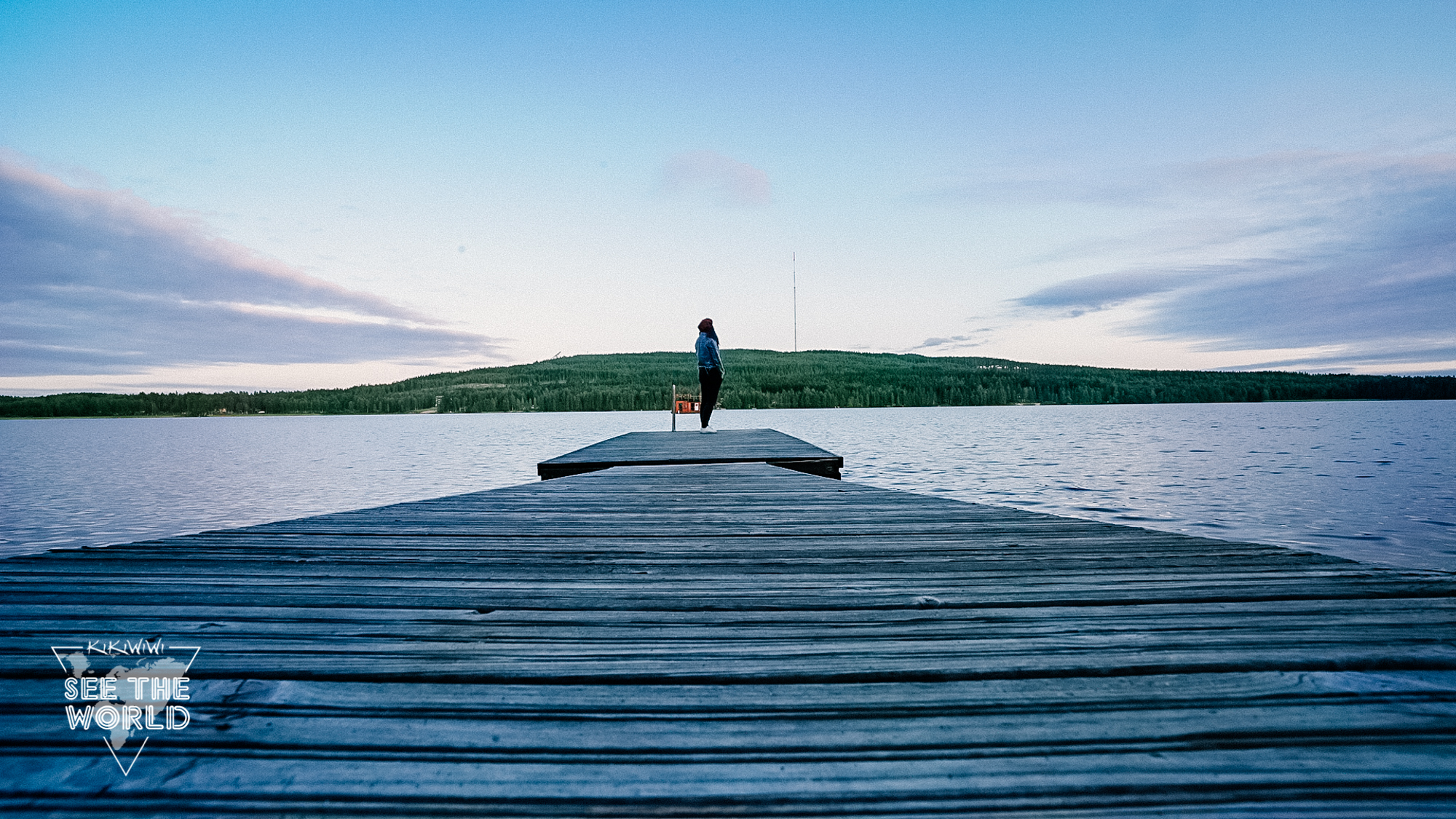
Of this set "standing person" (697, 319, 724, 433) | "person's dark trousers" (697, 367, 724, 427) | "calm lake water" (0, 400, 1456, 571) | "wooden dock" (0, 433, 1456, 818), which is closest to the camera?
"wooden dock" (0, 433, 1456, 818)

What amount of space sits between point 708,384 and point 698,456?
5.38 metres

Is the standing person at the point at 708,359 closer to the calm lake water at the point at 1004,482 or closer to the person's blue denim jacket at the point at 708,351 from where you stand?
the person's blue denim jacket at the point at 708,351

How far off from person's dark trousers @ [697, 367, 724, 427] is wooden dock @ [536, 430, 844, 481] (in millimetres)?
2024

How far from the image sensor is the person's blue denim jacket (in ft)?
44.5

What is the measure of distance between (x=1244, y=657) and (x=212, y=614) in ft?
9.37

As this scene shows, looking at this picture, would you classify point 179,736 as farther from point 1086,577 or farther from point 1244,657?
point 1086,577

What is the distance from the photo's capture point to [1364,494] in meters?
12.7

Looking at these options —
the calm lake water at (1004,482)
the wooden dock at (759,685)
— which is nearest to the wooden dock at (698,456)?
the calm lake water at (1004,482)

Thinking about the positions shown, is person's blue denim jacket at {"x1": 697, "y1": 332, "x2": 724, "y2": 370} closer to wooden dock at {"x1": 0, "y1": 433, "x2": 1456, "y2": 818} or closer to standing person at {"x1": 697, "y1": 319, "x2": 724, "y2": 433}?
standing person at {"x1": 697, "y1": 319, "x2": 724, "y2": 433}

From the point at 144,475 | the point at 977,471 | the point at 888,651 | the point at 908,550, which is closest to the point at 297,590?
the point at 888,651

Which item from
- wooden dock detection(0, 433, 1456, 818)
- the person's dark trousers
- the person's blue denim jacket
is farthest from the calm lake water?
wooden dock detection(0, 433, 1456, 818)

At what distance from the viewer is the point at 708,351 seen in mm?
13641

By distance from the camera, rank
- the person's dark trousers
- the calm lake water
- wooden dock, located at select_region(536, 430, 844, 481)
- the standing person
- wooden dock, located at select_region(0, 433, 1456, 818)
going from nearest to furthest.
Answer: wooden dock, located at select_region(0, 433, 1456, 818) < wooden dock, located at select_region(536, 430, 844, 481) < the calm lake water < the standing person < the person's dark trousers

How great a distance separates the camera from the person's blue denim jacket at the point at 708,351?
13.6 m
